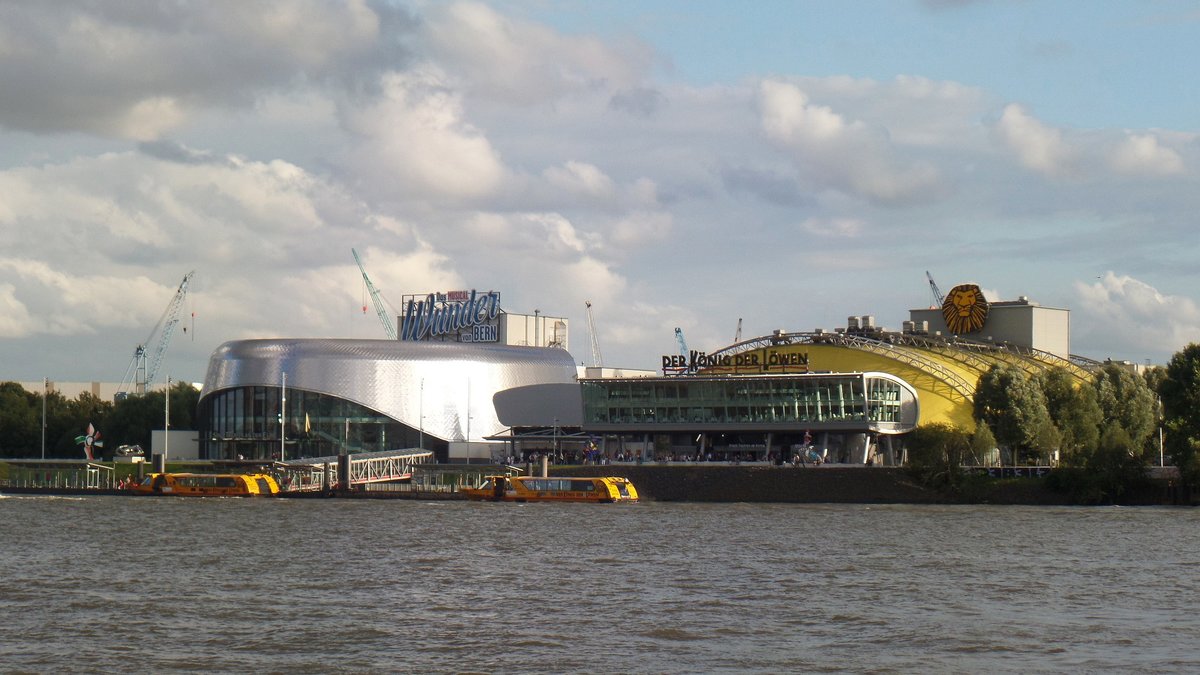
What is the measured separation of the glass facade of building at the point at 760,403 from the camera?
140625 mm

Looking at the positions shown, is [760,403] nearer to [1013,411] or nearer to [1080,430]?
[1013,411]

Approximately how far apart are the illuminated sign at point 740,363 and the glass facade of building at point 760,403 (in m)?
2.72

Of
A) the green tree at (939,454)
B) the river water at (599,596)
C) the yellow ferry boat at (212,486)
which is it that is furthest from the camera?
the yellow ferry boat at (212,486)

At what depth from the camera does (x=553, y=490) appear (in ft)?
388

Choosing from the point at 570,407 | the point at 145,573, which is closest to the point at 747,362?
the point at 570,407

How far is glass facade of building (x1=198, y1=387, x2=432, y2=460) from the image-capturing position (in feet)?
551

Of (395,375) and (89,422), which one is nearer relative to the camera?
(395,375)

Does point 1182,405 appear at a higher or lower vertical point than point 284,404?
lower

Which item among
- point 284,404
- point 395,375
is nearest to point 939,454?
point 395,375

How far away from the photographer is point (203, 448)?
174375mm

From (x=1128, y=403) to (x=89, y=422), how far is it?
→ 113337mm

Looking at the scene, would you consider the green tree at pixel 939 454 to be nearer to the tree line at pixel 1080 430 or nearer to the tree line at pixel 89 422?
the tree line at pixel 1080 430

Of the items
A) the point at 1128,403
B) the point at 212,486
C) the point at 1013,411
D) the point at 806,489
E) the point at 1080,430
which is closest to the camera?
the point at 806,489

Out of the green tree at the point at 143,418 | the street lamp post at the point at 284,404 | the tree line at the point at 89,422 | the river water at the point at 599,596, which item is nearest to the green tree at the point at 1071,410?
the river water at the point at 599,596
